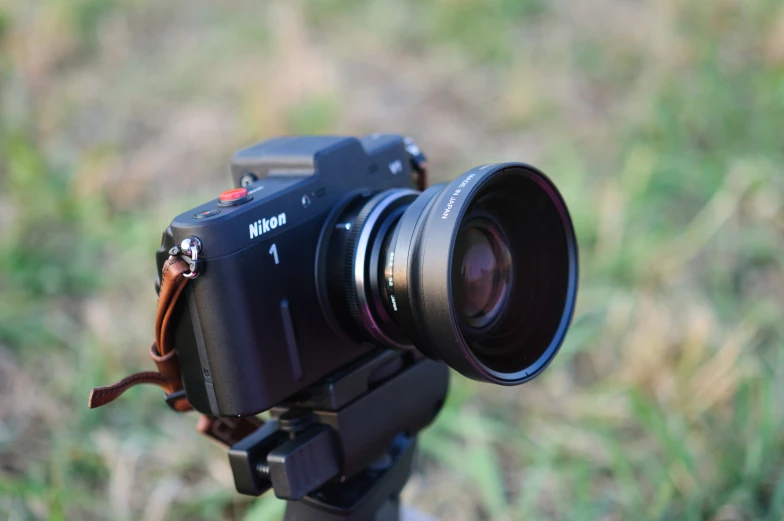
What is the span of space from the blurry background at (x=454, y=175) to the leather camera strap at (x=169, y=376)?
18.3 inches

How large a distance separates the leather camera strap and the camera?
2cm

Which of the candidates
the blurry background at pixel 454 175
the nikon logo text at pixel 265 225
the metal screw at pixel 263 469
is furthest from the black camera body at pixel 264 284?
the blurry background at pixel 454 175

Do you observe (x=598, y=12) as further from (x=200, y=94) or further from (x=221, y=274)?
(x=221, y=274)

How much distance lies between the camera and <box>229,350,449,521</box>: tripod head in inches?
54.0

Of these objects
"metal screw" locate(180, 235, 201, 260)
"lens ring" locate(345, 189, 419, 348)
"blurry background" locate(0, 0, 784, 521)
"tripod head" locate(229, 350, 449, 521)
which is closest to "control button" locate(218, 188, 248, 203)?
"metal screw" locate(180, 235, 201, 260)

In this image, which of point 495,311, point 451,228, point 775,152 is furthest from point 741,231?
point 451,228

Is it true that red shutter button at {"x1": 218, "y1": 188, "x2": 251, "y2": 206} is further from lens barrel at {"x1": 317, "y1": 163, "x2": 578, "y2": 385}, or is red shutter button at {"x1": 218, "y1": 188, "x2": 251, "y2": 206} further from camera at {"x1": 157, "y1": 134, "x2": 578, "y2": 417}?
lens barrel at {"x1": 317, "y1": 163, "x2": 578, "y2": 385}

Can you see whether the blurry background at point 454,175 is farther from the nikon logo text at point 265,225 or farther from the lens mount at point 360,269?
the nikon logo text at point 265,225

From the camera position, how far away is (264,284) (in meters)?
1.31

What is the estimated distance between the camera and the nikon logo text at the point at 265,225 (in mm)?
1290

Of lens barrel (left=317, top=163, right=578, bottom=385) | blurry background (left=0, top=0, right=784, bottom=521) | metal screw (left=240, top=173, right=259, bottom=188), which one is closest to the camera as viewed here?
lens barrel (left=317, top=163, right=578, bottom=385)

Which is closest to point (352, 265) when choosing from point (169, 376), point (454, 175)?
point (169, 376)

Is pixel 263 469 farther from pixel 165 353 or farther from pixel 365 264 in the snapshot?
pixel 365 264

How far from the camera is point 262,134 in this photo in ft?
10.7
